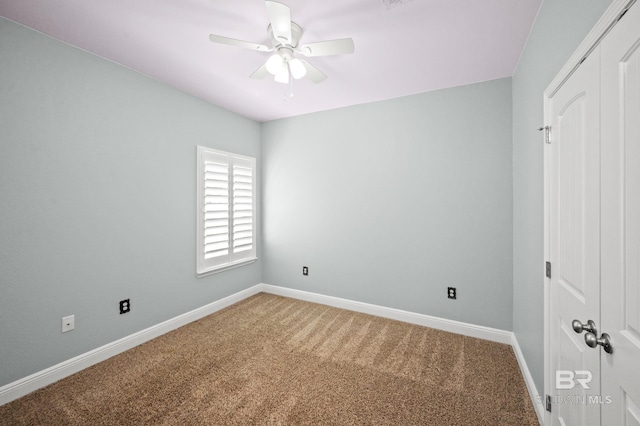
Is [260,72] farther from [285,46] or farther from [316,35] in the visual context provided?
[316,35]

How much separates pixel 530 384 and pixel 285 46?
9.88ft

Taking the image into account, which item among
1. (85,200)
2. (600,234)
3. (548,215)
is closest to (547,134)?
(548,215)

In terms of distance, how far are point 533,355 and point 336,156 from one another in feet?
9.05

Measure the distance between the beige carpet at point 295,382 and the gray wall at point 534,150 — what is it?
15.9 inches

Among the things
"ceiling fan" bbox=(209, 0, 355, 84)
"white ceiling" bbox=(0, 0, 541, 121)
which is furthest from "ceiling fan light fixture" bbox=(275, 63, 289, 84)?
"white ceiling" bbox=(0, 0, 541, 121)

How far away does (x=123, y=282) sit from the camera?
245 centimetres

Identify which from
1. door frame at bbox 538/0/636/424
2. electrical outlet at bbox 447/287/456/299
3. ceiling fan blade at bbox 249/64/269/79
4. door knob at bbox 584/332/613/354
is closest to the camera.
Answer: door knob at bbox 584/332/613/354

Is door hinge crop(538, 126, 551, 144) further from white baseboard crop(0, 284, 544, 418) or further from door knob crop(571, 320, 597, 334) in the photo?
white baseboard crop(0, 284, 544, 418)

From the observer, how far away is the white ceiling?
1.68 meters

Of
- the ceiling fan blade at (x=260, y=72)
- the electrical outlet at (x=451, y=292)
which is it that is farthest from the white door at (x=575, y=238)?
the ceiling fan blade at (x=260, y=72)

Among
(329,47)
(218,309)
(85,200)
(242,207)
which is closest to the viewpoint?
(329,47)

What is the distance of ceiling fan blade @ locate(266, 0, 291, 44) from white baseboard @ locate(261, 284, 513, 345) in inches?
117

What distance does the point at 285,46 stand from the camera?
72.1 inches

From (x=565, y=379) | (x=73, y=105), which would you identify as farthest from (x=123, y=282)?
(x=565, y=379)
